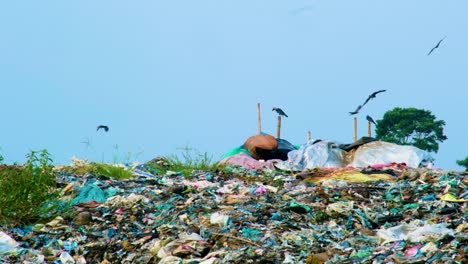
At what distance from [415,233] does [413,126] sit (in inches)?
617

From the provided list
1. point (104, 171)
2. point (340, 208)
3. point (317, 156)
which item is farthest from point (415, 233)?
point (317, 156)

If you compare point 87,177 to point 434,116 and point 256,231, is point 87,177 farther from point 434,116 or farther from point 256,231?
point 434,116

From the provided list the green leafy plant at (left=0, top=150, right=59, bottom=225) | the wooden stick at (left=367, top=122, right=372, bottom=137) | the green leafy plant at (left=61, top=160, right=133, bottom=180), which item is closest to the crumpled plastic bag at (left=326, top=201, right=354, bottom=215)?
the green leafy plant at (left=0, top=150, right=59, bottom=225)

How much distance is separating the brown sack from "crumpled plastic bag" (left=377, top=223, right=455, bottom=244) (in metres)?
8.03

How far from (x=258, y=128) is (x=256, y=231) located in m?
10.2

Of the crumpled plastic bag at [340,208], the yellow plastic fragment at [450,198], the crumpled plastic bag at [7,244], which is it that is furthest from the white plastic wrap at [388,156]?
the crumpled plastic bag at [7,244]

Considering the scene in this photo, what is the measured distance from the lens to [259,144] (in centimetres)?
1252

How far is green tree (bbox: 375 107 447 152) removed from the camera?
1920 cm

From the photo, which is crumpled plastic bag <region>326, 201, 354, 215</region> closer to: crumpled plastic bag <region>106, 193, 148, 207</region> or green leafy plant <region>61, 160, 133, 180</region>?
crumpled plastic bag <region>106, 193, 148, 207</region>

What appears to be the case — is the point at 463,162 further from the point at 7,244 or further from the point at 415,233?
the point at 7,244

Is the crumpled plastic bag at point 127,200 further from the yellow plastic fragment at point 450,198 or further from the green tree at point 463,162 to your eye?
the green tree at point 463,162

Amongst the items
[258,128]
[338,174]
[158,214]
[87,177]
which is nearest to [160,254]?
[158,214]

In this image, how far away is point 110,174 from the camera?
25.0ft

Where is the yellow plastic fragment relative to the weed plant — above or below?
below
